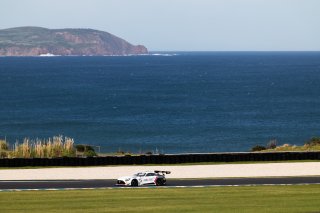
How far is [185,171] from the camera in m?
46.3

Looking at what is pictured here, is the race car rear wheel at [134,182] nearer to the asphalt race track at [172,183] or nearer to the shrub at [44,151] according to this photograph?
the asphalt race track at [172,183]

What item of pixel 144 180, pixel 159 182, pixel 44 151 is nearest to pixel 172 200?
pixel 159 182

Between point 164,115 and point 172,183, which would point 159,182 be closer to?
point 172,183

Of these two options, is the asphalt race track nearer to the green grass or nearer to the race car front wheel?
the race car front wheel

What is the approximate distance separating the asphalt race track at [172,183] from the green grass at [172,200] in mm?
1872

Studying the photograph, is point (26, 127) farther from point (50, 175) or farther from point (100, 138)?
point (50, 175)

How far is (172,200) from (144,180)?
6284mm

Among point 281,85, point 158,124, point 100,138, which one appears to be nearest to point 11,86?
point 281,85

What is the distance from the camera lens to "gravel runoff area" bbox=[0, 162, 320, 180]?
44281mm

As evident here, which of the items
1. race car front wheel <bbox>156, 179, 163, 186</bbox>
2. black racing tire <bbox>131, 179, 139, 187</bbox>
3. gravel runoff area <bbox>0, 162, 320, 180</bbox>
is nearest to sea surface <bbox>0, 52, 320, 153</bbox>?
gravel runoff area <bbox>0, 162, 320, 180</bbox>

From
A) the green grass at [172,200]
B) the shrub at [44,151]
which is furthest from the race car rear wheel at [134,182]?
the shrub at [44,151]

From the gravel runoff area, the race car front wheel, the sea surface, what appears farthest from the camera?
the sea surface

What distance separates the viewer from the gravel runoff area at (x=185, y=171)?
4428 centimetres

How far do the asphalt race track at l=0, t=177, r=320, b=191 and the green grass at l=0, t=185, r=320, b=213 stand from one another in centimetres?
187
